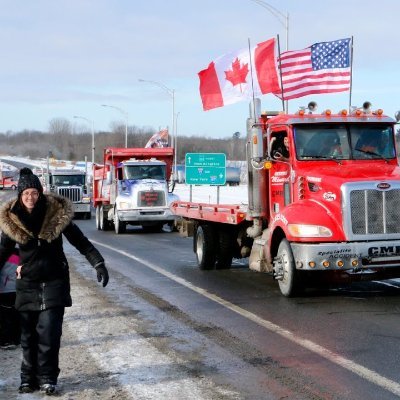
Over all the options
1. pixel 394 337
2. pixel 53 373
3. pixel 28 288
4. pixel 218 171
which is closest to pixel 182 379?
pixel 53 373

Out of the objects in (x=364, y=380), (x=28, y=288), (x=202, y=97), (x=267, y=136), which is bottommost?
(x=364, y=380)

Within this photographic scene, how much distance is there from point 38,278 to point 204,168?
2448 centimetres

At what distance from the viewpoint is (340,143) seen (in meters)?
11.9

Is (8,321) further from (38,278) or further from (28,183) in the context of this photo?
(28,183)

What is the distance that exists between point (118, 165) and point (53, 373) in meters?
22.1

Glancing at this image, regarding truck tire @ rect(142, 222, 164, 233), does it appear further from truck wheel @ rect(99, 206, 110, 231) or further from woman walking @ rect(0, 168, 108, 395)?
woman walking @ rect(0, 168, 108, 395)

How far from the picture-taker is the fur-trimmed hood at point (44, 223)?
20.1ft

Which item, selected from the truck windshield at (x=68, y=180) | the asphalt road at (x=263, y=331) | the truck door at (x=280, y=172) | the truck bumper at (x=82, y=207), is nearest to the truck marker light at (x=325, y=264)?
the asphalt road at (x=263, y=331)

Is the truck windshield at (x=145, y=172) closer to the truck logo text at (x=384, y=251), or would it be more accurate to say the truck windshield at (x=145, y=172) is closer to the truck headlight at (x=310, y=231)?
the truck headlight at (x=310, y=231)

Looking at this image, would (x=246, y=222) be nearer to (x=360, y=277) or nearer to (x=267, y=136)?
(x=267, y=136)

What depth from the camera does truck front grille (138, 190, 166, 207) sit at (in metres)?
26.9

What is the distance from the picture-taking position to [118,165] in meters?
28.0

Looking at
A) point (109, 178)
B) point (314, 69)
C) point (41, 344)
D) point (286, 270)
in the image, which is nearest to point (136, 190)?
point (109, 178)

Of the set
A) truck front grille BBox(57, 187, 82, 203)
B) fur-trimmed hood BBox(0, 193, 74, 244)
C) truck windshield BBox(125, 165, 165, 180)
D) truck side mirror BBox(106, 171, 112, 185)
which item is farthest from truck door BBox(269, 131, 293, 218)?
truck front grille BBox(57, 187, 82, 203)
